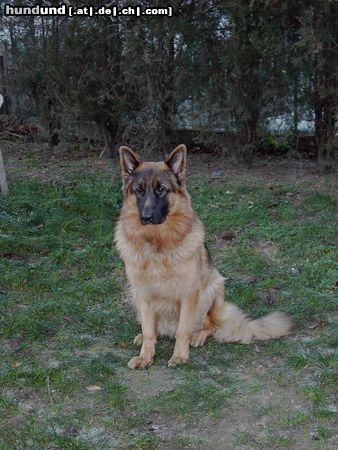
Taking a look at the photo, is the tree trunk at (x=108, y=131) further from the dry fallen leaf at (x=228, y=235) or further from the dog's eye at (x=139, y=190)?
the dog's eye at (x=139, y=190)

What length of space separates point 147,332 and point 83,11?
262 inches

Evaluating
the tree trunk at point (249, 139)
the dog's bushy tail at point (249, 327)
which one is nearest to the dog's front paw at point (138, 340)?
the dog's bushy tail at point (249, 327)

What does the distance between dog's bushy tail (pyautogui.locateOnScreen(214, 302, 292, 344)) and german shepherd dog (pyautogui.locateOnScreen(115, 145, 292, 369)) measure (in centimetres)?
27

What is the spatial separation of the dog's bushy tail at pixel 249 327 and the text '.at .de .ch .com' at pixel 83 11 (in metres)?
5.62

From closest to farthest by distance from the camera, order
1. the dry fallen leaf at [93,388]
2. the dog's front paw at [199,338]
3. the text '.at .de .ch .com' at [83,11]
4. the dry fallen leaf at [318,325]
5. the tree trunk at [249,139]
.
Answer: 1. the dry fallen leaf at [93,388]
2. the dog's front paw at [199,338]
3. the dry fallen leaf at [318,325]
4. the text '.at .de .ch .com' at [83,11]
5. the tree trunk at [249,139]

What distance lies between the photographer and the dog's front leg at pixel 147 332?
419 centimetres

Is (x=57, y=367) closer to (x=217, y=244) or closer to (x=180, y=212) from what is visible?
(x=180, y=212)

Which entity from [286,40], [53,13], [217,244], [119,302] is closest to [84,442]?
[119,302]

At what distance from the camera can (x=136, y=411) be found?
354cm

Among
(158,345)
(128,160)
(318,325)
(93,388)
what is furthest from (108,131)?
(93,388)

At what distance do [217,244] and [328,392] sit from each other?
3.13 metres

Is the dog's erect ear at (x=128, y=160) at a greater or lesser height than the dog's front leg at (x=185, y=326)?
greater

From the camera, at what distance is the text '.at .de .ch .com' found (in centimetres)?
868

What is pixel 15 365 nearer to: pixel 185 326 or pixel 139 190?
pixel 185 326
